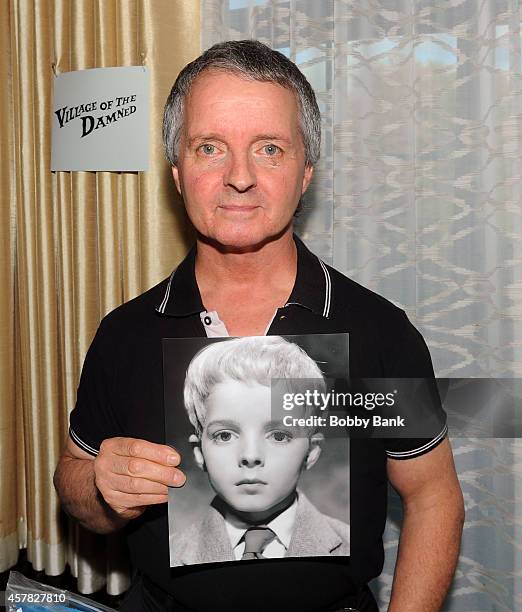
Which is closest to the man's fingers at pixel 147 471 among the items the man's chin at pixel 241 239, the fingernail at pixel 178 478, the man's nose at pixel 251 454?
the fingernail at pixel 178 478

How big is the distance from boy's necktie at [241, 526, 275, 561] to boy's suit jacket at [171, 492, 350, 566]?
0.08 feet

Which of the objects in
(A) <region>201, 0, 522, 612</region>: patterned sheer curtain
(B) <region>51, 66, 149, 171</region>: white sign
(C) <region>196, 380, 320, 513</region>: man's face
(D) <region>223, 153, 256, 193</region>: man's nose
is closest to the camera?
(C) <region>196, 380, 320, 513</region>: man's face

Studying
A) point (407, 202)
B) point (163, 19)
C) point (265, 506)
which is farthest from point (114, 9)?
point (265, 506)

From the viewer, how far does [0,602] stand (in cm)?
93

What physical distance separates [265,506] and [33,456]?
1.34m

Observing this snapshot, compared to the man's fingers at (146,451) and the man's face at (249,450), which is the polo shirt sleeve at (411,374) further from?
the man's fingers at (146,451)

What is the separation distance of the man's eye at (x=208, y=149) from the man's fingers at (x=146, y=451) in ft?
1.64

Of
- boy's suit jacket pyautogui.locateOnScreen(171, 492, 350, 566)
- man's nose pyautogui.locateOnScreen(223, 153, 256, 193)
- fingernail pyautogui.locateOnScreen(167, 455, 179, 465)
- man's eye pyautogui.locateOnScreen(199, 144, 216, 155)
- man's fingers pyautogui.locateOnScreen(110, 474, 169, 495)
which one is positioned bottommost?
boy's suit jacket pyautogui.locateOnScreen(171, 492, 350, 566)

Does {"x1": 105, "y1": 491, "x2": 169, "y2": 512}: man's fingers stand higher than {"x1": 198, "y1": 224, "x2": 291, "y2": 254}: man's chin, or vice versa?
{"x1": 198, "y1": 224, "x2": 291, "y2": 254}: man's chin

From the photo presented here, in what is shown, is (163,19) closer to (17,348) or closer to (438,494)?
(17,348)

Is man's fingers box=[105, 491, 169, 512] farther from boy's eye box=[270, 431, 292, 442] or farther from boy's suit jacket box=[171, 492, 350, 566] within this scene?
boy's eye box=[270, 431, 292, 442]

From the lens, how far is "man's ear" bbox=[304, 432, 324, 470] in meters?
0.92

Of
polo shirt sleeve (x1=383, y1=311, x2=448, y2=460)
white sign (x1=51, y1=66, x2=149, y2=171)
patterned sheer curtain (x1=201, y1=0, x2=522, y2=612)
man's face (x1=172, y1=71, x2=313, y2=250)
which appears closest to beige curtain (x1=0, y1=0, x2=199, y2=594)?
white sign (x1=51, y1=66, x2=149, y2=171)

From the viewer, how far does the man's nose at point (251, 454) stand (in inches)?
34.9
